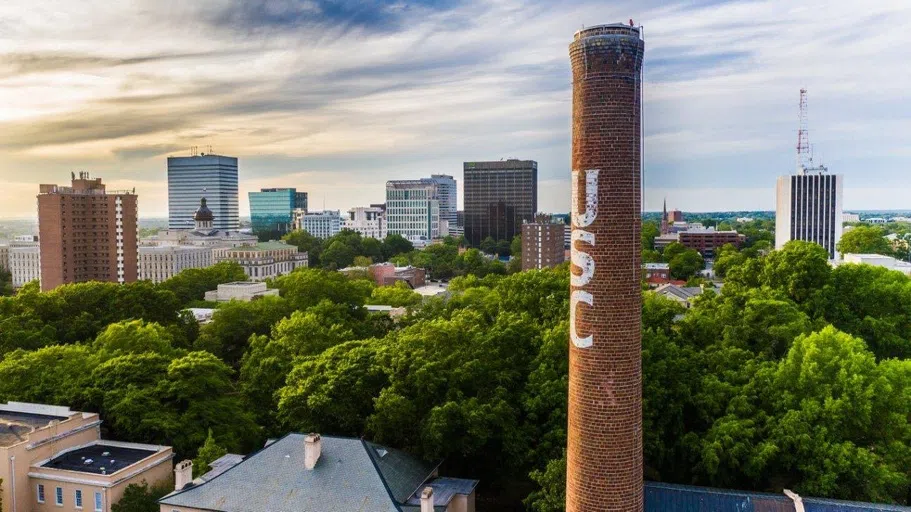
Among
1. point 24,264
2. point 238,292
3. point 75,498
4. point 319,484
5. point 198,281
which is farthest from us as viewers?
point 24,264

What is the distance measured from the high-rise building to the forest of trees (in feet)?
229

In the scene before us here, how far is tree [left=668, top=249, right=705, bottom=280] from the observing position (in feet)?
411

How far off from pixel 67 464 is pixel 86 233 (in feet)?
306

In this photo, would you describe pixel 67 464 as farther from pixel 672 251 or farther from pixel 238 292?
pixel 672 251

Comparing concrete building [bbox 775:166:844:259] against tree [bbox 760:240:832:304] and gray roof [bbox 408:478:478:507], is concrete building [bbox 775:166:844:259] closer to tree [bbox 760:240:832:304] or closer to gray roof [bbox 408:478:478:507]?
tree [bbox 760:240:832:304]

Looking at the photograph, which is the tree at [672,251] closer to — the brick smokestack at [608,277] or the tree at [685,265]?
the tree at [685,265]

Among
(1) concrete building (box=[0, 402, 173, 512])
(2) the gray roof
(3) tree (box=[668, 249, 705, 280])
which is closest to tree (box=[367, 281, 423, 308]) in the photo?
(1) concrete building (box=[0, 402, 173, 512])

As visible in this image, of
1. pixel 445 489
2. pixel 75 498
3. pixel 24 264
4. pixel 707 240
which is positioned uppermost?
pixel 707 240

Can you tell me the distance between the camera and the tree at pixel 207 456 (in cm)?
3034

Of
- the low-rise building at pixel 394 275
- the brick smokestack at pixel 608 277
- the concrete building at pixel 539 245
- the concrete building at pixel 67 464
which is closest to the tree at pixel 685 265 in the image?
the concrete building at pixel 539 245

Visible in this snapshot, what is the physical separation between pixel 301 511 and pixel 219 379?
47.8 ft

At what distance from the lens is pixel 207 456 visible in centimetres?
3081

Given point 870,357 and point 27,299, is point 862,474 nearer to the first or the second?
point 870,357

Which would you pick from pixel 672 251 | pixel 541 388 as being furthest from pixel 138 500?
pixel 672 251
